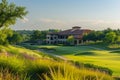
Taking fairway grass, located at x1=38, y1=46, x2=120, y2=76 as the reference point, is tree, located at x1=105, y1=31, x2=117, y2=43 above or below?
above

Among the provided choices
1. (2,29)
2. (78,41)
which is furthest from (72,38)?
(2,29)

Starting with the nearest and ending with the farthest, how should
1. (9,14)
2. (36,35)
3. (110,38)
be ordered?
(9,14)
(110,38)
(36,35)

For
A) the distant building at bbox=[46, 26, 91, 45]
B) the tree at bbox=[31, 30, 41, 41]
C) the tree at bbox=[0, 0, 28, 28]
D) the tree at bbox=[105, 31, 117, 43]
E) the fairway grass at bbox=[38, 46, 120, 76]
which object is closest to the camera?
the fairway grass at bbox=[38, 46, 120, 76]

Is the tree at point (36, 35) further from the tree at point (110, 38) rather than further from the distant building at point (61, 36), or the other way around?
the tree at point (110, 38)

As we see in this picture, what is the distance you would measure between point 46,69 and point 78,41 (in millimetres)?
114785

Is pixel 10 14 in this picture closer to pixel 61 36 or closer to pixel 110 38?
pixel 110 38

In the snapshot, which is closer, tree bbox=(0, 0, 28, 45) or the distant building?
tree bbox=(0, 0, 28, 45)

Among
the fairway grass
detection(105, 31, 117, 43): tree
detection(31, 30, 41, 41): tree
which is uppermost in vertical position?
detection(31, 30, 41, 41): tree

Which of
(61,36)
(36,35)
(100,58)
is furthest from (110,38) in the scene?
(61,36)

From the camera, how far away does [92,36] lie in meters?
110

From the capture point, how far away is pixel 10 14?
46844 mm

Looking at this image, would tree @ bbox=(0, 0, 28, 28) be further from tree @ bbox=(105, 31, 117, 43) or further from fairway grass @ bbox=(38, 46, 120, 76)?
tree @ bbox=(105, 31, 117, 43)

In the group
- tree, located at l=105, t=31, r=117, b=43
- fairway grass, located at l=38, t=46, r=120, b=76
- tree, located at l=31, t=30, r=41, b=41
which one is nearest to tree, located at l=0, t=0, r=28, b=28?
fairway grass, located at l=38, t=46, r=120, b=76

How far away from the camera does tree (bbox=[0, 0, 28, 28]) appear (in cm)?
4653
